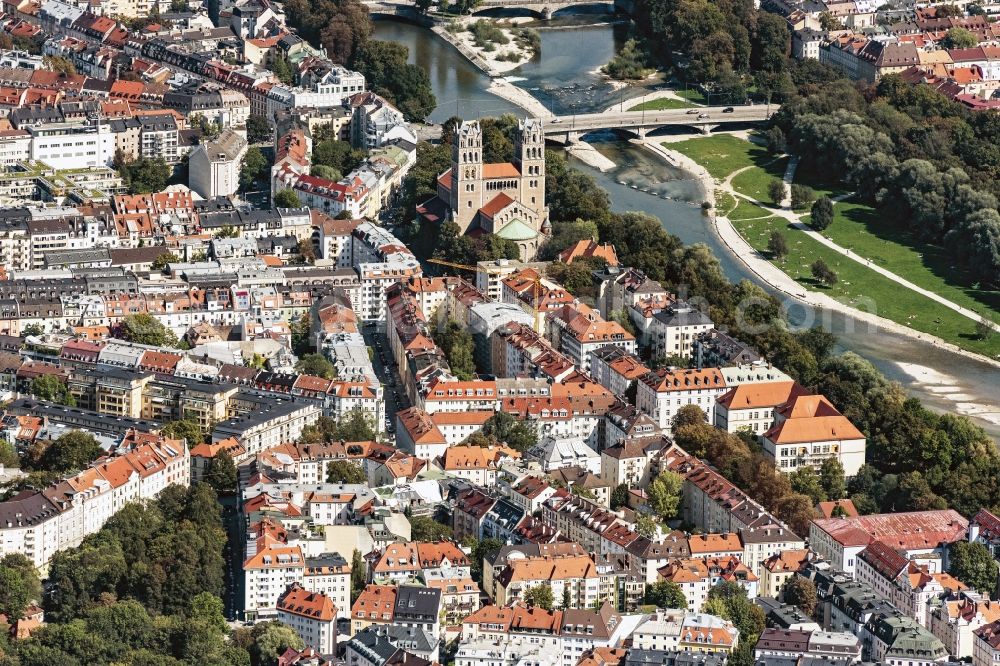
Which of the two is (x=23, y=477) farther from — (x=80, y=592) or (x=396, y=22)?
(x=396, y=22)

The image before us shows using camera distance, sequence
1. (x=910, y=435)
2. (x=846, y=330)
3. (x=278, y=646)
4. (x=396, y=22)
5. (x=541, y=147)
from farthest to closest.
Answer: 1. (x=396, y=22)
2. (x=541, y=147)
3. (x=846, y=330)
4. (x=910, y=435)
5. (x=278, y=646)

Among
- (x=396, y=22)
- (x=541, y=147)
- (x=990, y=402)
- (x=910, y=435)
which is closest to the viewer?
(x=910, y=435)

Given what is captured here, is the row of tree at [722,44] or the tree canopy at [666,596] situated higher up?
the row of tree at [722,44]

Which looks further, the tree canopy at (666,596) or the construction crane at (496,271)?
the construction crane at (496,271)

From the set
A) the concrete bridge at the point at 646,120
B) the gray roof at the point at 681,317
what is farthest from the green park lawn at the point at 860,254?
the gray roof at the point at 681,317

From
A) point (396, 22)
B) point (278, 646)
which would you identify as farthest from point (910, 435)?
point (396, 22)

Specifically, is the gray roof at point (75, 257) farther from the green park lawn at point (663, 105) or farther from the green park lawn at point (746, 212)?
the green park lawn at point (663, 105)

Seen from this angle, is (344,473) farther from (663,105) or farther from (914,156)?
(663,105)
